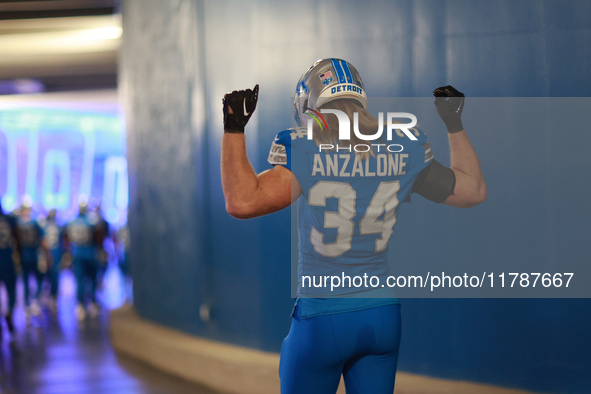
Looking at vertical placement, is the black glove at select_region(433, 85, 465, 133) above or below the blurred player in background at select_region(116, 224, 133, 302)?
above

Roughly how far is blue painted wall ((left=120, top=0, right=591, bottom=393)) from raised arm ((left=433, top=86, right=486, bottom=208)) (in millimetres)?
1661

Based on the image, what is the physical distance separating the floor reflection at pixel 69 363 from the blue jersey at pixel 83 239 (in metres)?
0.96

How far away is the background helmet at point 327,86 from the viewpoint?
2.01m

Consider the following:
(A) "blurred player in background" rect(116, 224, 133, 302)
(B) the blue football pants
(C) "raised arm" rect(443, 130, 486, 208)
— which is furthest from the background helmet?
(A) "blurred player in background" rect(116, 224, 133, 302)

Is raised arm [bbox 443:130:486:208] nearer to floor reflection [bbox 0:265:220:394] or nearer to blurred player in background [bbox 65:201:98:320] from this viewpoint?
floor reflection [bbox 0:265:220:394]

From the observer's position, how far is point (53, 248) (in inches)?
396

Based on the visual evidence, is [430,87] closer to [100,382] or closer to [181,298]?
[181,298]

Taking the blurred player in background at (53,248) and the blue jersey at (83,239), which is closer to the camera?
the blue jersey at (83,239)

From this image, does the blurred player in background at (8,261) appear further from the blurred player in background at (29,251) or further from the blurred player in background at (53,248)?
the blurred player in background at (53,248)

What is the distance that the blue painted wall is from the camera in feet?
11.7

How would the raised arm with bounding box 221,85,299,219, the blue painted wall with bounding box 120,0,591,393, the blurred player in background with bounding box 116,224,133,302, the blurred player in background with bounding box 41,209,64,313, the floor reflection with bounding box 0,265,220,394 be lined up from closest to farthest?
the raised arm with bounding box 221,85,299,219 → the blue painted wall with bounding box 120,0,591,393 → the floor reflection with bounding box 0,265,220,394 → the blurred player in background with bounding box 41,209,64,313 → the blurred player in background with bounding box 116,224,133,302

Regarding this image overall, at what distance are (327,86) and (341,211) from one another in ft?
1.45

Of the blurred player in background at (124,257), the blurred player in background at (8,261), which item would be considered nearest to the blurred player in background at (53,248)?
the blurred player in background at (124,257)

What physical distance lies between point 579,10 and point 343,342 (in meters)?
2.72
